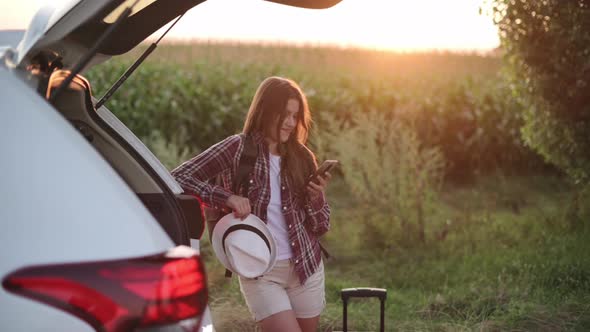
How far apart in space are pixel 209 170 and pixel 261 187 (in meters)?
0.25

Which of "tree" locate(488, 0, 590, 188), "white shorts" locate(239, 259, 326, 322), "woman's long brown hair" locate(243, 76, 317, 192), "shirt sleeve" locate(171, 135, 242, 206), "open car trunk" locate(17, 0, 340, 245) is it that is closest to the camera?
"open car trunk" locate(17, 0, 340, 245)

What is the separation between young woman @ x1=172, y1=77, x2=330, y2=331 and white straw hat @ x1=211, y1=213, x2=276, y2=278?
21cm

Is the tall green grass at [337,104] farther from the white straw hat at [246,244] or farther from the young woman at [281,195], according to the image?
the white straw hat at [246,244]

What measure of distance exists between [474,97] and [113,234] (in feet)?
41.4

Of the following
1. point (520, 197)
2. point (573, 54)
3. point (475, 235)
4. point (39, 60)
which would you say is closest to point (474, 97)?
point (520, 197)

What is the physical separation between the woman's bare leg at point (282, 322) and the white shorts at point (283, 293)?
20mm

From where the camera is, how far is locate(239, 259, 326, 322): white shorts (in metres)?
3.93

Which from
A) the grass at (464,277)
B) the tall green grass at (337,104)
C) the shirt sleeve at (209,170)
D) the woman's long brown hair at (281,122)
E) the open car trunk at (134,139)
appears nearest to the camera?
the open car trunk at (134,139)

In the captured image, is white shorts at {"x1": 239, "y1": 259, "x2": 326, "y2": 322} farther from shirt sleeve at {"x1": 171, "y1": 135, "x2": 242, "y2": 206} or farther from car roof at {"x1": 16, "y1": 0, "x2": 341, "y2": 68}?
car roof at {"x1": 16, "y1": 0, "x2": 341, "y2": 68}

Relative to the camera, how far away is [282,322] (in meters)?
3.88

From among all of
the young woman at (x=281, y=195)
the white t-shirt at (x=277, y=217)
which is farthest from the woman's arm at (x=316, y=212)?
the white t-shirt at (x=277, y=217)

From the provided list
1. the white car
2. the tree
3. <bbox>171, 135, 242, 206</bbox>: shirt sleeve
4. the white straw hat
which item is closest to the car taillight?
the white car

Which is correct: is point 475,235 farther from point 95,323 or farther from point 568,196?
point 95,323

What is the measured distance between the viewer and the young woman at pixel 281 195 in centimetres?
394
